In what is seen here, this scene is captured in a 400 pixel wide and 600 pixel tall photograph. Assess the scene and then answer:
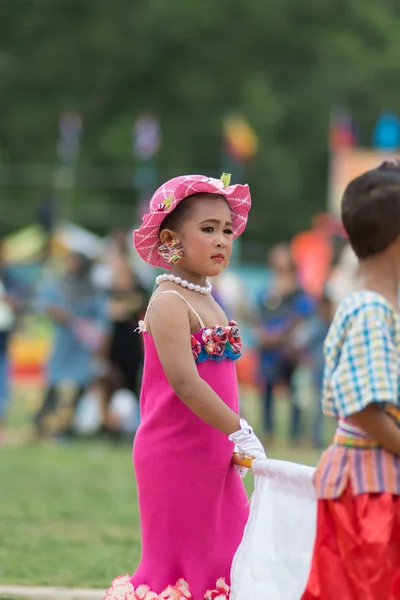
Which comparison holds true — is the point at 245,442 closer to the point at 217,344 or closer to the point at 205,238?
the point at 217,344

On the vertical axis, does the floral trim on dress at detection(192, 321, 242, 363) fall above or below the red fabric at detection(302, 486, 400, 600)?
above

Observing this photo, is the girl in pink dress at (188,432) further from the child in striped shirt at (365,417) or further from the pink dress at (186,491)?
the child in striped shirt at (365,417)

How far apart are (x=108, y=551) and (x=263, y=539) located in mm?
3004

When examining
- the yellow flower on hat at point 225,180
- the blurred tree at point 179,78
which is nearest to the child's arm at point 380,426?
the yellow flower on hat at point 225,180

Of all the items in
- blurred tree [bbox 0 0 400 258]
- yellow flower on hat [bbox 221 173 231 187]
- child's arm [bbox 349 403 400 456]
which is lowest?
Answer: child's arm [bbox 349 403 400 456]

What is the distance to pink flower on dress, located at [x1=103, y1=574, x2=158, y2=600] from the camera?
439 centimetres

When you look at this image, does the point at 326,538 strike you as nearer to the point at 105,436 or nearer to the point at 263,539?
the point at 263,539

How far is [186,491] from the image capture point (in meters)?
4.39

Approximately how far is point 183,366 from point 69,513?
4.29 metres

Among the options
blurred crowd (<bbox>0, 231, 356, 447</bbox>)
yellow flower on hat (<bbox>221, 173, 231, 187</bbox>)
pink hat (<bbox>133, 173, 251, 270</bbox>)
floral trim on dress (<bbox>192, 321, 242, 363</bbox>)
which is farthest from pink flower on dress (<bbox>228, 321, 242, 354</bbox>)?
blurred crowd (<bbox>0, 231, 356, 447</bbox>)

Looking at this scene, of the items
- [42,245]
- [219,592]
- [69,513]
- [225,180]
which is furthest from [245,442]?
[42,245]

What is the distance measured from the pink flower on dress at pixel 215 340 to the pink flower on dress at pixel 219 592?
0.76 metres

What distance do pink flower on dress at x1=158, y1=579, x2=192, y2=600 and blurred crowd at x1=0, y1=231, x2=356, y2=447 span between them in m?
8.38

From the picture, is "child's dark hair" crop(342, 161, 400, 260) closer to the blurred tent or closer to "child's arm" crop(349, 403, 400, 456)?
"child's arm" crop(349, 403, 400, 456)
